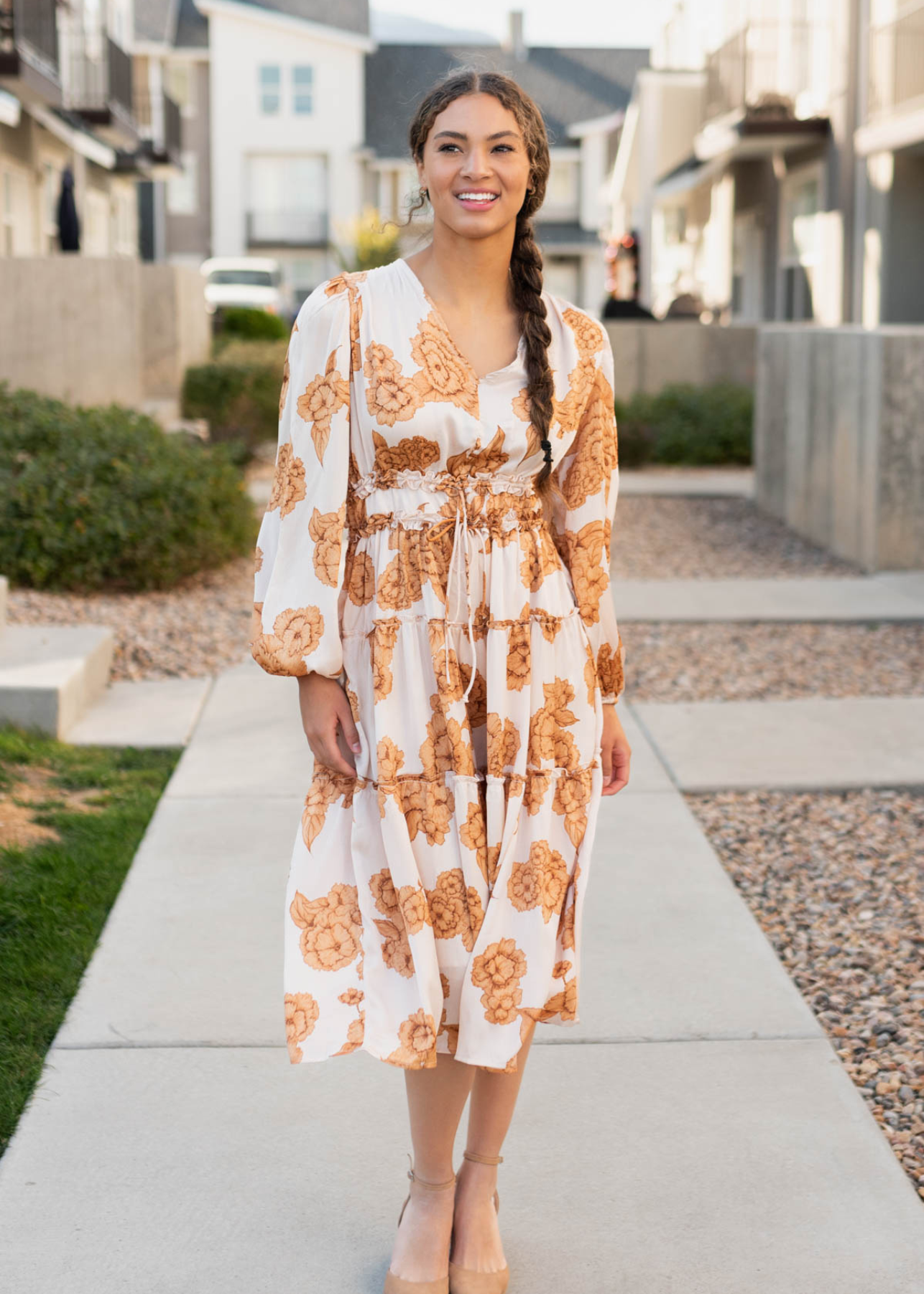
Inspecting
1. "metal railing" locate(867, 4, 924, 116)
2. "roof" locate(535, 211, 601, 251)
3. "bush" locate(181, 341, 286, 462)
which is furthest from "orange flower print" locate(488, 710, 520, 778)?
"roof" locate(535, 211, 601, 251)

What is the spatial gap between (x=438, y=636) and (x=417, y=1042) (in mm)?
584

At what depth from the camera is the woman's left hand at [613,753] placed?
2510 mm

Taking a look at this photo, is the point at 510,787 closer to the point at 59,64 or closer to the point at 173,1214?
the point at 173,1214

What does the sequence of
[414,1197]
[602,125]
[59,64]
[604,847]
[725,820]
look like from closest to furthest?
[414,1197]
[604,847]
[725,820]
[59,64]
[602,125]

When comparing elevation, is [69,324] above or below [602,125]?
below

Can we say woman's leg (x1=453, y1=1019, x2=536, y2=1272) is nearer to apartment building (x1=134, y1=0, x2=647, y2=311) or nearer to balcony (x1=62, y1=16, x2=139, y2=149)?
balcony (x1=62, y1=16, x2=139, y2=149)

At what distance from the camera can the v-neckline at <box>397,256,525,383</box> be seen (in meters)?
2.29

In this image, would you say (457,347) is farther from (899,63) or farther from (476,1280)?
(899,63)

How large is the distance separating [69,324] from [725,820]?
28.4 ft

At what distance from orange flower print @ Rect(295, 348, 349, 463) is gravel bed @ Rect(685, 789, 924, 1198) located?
1718 mm

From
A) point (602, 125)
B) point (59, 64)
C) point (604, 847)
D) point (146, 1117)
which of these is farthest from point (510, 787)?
point (602, 125)

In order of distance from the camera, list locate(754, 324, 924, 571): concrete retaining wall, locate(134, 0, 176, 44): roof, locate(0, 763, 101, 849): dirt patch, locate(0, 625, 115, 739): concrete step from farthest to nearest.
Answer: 1. locate(134, 0, 176, 44): roof
2. locate(754, 324, 924, 571): concrete retaining wall
3. locate(0, 625, 115, 739): concrete step
4. locate(0, 763, 101, 849): dirt patch

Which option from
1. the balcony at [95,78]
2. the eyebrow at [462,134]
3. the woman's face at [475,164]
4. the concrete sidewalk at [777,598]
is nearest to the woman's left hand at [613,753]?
the woman's face at [475,164]

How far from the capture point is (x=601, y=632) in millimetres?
2484
